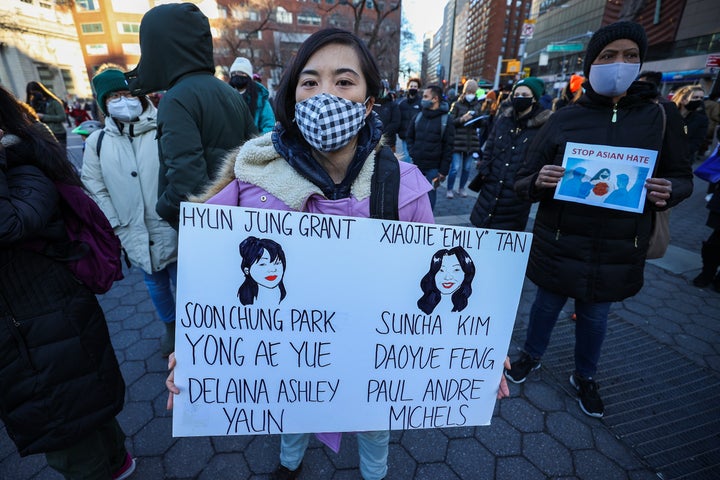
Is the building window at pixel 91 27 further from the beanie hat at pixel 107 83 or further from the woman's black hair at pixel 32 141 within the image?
the woman's black hair at pixel 32 141

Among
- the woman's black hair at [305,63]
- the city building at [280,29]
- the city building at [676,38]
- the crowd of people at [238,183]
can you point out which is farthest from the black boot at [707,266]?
the city building at [280,29]

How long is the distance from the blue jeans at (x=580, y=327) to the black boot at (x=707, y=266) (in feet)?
8.92

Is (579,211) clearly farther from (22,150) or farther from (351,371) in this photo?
(22,150)

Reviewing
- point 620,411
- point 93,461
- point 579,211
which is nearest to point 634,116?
point 579,211

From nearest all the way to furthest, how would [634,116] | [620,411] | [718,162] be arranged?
[634,116] < [620,411] < [718,162]

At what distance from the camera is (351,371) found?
4.30 ft

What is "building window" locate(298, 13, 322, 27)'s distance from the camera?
4572 cm

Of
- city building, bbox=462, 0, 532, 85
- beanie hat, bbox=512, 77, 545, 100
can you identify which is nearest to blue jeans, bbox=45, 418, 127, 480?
beanie hat, bbox=512, 77, 545, 100

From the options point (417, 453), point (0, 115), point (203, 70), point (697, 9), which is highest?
point (697, 9)

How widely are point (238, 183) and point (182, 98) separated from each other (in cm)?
107

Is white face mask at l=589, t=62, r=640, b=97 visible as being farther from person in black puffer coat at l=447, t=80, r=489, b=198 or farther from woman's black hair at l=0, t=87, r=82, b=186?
person in black puffer coat at l=447, t=80, r=489, b=198

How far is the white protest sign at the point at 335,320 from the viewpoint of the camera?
1149 mm

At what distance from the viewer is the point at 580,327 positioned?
2.34m

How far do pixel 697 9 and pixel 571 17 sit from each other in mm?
24951
